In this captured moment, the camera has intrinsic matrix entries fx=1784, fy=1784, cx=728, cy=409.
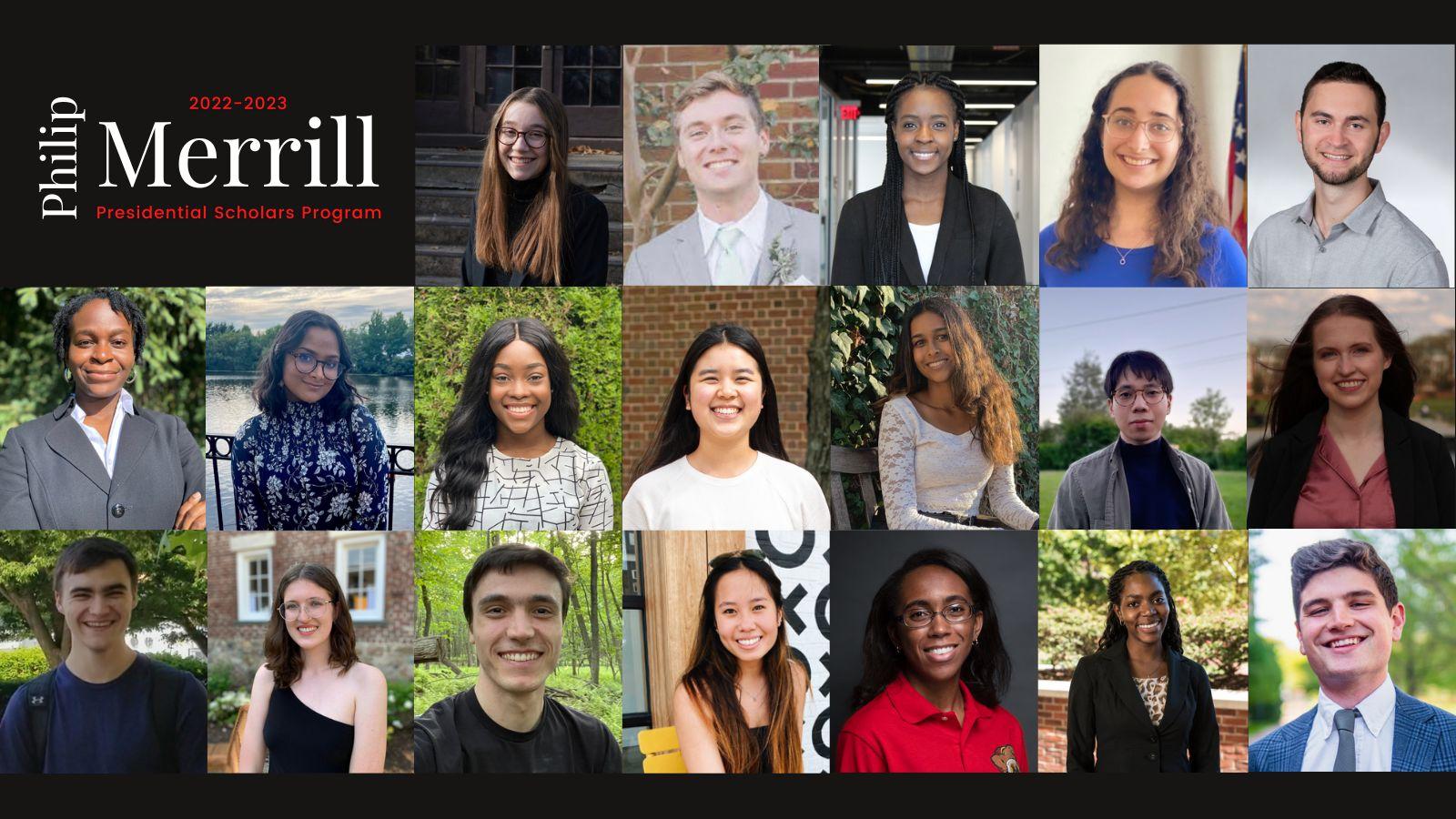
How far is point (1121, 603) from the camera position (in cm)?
834

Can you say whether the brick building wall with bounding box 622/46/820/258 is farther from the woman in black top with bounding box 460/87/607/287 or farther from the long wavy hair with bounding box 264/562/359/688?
the long wavy hair with bounding box 264/562/359/688

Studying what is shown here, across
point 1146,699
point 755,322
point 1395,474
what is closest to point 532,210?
point 755,322

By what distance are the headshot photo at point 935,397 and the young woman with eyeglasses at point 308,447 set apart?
220 cm

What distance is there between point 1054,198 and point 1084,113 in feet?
1.37

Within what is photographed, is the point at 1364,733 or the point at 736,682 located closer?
the point at 736,682

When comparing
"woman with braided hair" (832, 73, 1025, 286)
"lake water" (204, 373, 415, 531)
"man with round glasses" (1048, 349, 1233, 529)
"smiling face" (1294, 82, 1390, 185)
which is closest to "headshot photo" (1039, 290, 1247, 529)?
"man with round glasses" (1048, 349, 1233, 529)

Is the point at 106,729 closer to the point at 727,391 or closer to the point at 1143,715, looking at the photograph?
the point at 727,391

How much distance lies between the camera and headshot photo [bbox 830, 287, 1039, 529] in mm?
8234

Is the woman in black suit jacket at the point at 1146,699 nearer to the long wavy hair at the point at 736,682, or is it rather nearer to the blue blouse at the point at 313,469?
the long wavy hair at the point at 736,682

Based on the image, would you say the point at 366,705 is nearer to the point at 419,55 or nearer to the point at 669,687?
the point at 669,687

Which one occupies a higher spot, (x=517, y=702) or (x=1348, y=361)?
(x=1348, y=361)

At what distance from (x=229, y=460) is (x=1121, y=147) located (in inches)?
174

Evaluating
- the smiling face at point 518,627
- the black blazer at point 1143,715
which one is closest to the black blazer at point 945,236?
the black blazer at point 1143,715

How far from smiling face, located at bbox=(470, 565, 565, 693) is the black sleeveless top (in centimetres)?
74
